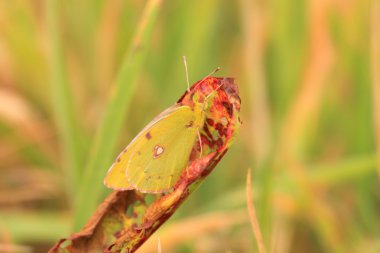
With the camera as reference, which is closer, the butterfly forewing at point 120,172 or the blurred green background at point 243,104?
the butterfly forewing at point 120,172

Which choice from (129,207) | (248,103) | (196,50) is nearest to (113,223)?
(129,207)

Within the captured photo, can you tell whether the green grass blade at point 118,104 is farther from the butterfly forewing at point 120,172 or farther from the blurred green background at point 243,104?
the blurred green background at point 243,104

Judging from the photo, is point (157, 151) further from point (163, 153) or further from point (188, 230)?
point (188, 230)

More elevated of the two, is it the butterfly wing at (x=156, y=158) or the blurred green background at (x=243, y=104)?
the blurred green background at (x=243, y=104)

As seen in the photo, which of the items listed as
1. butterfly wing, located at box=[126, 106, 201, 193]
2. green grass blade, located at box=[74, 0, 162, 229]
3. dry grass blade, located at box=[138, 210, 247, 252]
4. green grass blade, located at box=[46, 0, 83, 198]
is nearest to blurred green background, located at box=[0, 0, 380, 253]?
dry grass blade, located at box=[138, 210, 247, 252]

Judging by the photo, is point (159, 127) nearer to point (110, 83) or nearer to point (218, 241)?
point (218, 241)

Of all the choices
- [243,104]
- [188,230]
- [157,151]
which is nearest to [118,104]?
[157,151]

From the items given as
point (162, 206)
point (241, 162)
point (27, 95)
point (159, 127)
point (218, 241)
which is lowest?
point (162, 206)

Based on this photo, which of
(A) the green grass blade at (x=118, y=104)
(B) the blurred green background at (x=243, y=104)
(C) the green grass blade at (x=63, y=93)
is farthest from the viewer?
(B) the blurred green background at (x=243, y=104)

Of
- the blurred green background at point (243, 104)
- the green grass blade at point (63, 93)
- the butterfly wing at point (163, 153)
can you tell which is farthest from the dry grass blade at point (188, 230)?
the butterfly wing at point (163, 153)
